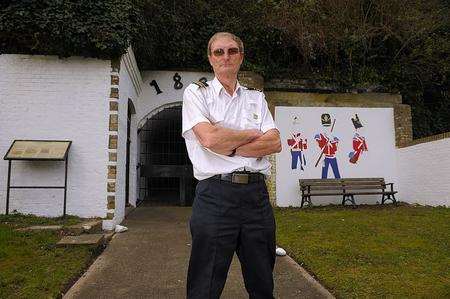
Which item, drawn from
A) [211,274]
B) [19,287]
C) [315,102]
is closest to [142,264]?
[19,287]

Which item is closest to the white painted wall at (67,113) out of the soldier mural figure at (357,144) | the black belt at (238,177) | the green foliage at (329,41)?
Result: the green foliage at (329,41)

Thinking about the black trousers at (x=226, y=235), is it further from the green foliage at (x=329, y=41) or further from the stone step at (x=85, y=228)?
the green foliage at (x=329, y=41)

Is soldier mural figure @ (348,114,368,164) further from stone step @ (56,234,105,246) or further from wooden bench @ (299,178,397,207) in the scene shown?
stone step @ (56,234,105,246)

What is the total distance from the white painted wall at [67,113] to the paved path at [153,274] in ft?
4.43

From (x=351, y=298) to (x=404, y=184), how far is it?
9097 mm

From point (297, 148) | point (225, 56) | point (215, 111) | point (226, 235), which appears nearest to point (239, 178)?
point (226, 235)

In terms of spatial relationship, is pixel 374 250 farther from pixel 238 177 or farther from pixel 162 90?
pixel 162 90

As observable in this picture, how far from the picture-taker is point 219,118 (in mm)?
2561

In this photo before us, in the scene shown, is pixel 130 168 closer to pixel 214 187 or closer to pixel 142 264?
pixel 142 264

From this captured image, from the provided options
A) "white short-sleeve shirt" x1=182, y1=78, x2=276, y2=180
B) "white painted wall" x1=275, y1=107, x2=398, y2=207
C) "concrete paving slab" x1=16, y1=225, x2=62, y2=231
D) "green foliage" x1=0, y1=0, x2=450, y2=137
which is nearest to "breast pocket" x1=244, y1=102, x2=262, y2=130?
"white short-sleeve shirt" x1=182, y1=78, x2=276, y2=180

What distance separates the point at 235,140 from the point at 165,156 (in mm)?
11476

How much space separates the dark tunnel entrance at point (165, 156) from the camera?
1205 centimetres

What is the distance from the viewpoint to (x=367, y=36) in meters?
12.4

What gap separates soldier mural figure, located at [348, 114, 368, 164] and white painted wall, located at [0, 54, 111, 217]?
7492 mm
